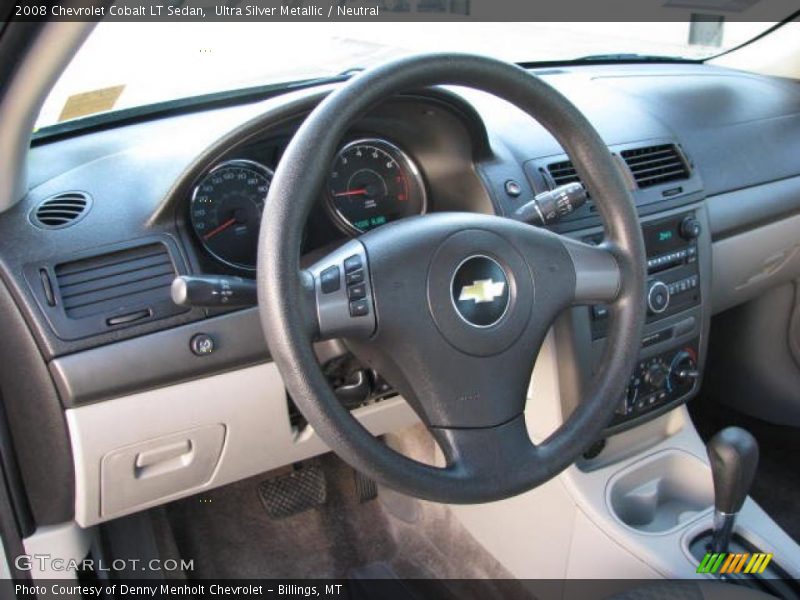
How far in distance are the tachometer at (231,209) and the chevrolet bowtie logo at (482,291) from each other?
45 cm

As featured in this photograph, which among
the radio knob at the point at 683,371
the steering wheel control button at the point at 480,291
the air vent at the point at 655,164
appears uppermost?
the steering wheel control button at the point at 480,291

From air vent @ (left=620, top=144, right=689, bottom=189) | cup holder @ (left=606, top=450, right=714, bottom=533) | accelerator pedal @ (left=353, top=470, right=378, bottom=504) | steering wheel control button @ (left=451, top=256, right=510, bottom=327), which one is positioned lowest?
accelerator pedal @ (left=353, top=470, right=378, bottom=504)

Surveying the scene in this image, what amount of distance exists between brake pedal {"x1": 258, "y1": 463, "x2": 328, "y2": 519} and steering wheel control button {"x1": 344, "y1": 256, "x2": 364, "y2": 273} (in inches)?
45.9

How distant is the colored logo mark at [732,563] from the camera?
1.49 metres

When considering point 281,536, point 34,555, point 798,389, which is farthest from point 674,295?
point 34,555

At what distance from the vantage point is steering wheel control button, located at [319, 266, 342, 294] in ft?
3.43

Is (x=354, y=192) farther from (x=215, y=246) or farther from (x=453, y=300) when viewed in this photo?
(x=453, y=300)

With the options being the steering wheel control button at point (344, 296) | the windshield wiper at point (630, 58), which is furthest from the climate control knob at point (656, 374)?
the windshield wiper at point (630, 58)

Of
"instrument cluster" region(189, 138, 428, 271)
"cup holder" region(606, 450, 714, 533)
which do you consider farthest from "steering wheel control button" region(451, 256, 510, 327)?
"cup holder" region(606, 450, 714, 533)

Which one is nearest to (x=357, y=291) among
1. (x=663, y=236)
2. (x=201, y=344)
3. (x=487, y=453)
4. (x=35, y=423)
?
(x=487, y=453)

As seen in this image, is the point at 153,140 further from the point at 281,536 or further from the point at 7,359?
the point at 281,536

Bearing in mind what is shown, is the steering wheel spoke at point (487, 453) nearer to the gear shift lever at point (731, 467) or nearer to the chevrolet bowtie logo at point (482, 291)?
the chevrolet bowtie logo at point (482, 291)

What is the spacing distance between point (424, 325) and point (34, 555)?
93cm

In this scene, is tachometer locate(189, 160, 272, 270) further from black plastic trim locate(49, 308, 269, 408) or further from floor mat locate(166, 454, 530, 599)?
floor mat locate(166, 454, 530, 599)
